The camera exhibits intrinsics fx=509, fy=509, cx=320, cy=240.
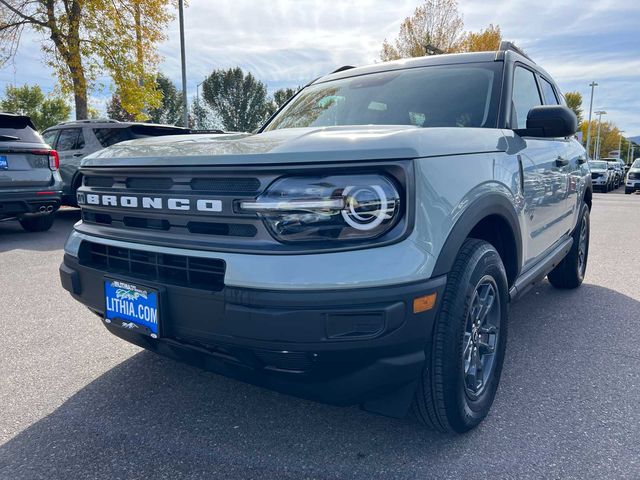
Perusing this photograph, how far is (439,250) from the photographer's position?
1.82 meters

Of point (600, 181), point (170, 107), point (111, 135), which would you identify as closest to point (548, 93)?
point (111, 135)

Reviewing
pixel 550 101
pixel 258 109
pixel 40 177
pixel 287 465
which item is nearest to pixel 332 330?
pixel 287 465

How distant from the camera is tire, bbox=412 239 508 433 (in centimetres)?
193

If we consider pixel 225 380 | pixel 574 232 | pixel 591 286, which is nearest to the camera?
pixel 225 380

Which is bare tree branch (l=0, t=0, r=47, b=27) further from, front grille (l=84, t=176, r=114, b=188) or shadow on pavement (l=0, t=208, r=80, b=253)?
front grille (l=84, t=176, r=114, b=188)

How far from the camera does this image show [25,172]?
22.6 feet

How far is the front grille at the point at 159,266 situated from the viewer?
6.06 feet

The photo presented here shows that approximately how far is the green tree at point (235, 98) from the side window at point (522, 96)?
1871 inches

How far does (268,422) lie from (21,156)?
624cm

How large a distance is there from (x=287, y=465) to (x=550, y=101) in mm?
3370

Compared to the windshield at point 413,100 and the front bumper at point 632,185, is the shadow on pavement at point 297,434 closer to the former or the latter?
the windshield at point 413,100

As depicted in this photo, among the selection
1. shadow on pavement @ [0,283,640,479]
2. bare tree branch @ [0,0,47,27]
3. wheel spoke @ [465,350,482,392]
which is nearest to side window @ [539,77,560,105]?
shadow on pavement @ [0,283,640,479]

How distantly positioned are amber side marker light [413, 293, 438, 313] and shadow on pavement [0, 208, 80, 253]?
604cm

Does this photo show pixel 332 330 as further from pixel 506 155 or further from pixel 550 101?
pixel 550 101
